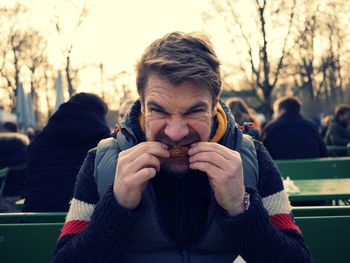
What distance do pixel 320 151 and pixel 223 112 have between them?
4.96 meters

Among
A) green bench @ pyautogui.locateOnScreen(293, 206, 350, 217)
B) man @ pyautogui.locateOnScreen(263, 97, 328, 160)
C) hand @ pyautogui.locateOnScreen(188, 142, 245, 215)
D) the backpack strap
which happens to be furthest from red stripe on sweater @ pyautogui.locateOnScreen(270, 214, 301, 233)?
man @ pyautogui.locateOnScreen(263, 97, 328, 160)

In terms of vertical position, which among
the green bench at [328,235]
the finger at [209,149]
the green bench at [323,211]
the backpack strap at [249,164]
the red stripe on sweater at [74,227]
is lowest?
the green bench at [328,235]

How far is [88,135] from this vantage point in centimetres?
405

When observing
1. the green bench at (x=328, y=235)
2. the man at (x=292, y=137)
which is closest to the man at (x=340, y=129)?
the man at (x=292, y=137)

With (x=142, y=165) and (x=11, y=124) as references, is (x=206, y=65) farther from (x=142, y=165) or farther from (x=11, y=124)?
(x=11, y=124)

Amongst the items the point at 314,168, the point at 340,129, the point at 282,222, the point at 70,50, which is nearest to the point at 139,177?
the point at 282,222

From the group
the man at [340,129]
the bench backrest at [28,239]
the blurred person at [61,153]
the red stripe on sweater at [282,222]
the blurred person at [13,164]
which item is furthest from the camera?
the man at [340,129]

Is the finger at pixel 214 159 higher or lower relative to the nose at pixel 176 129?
lower

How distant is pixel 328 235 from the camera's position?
2629 millimetres

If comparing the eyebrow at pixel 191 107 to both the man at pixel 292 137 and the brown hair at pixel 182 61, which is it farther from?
the man at pixel 292 137

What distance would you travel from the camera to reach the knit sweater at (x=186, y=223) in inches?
68.5

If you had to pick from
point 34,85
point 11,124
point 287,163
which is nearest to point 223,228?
point 287,163

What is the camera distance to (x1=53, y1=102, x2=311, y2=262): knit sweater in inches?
68.5

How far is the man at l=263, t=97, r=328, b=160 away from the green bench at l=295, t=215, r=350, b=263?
3.92 metres
